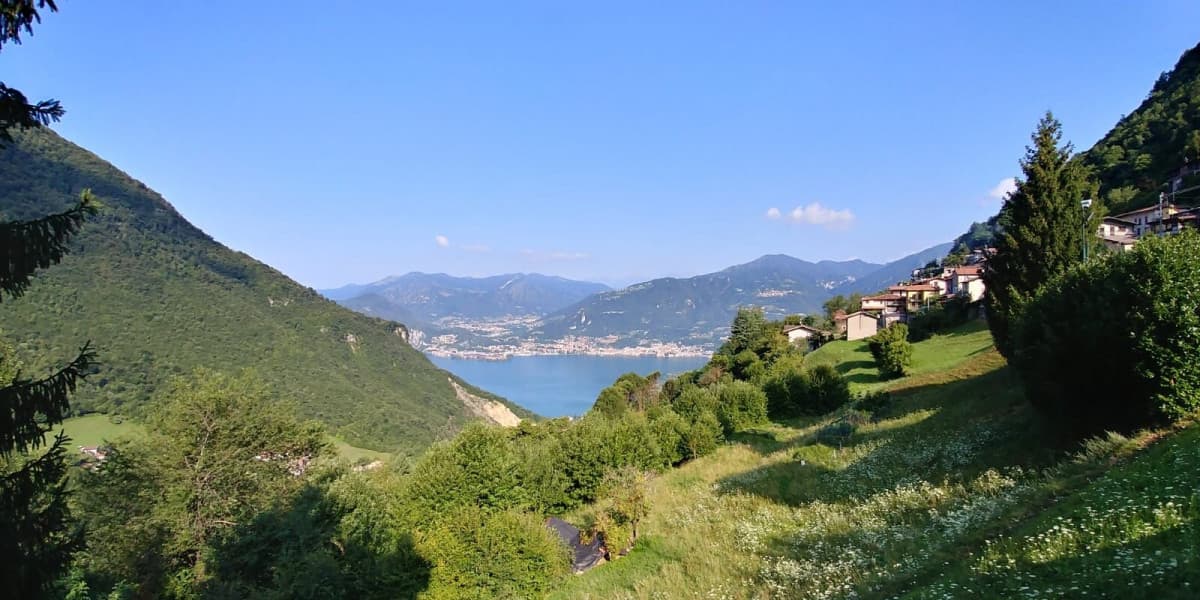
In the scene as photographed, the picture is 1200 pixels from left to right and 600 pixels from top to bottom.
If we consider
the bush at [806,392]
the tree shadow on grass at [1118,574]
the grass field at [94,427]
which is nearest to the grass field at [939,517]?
the tree shadow on grass at [1118,574]

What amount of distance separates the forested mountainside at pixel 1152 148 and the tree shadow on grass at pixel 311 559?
78089 mm

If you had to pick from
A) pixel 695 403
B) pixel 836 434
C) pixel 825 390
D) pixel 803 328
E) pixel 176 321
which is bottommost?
pixel 695 403

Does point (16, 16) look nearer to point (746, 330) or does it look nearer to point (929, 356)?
point (929, 356)

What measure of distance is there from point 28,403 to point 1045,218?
83.5 feet

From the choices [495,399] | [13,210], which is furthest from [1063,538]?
[495,399]

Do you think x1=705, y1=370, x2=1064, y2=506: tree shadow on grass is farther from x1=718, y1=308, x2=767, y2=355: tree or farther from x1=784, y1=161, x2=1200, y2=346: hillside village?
x1=718, y1=308, x2=767, y2=355: tree

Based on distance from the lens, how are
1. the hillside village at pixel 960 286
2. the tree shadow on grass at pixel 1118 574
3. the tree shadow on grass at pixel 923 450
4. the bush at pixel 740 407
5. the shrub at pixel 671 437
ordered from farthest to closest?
the hillside village at pixel 960 286 → the bush at pixel 740 407 → the shrub at pixel 671 437 → the tree shadow on grass at pixel 923 450 → the tree shadow on grass at pixel 1118 574

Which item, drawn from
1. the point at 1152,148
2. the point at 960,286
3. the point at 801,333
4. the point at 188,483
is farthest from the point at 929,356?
the point at 1152,148

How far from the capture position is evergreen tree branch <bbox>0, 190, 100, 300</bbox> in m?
6.35

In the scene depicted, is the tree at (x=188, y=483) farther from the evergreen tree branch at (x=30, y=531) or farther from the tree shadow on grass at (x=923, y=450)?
the tree shadow on grass at (x=923, y=450)

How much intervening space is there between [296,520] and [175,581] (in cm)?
513

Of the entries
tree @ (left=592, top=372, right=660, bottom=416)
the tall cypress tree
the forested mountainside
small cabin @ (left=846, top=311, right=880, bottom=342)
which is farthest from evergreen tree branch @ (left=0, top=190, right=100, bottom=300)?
the forested mountainside

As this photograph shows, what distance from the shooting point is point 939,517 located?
35.9 ft

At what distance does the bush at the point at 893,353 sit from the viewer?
34281 millimetres
